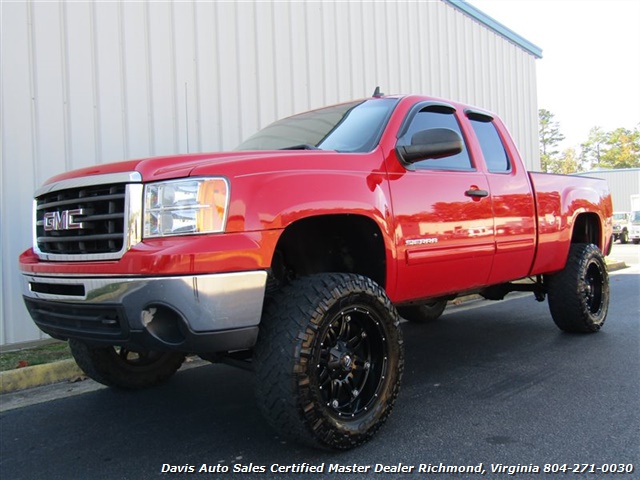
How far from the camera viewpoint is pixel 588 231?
5797mm

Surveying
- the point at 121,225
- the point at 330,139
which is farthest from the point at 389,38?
the point at 121,225

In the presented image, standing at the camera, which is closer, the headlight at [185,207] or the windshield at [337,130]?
the headlight at [185,207]

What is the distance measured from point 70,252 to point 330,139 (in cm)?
168

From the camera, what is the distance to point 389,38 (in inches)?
390

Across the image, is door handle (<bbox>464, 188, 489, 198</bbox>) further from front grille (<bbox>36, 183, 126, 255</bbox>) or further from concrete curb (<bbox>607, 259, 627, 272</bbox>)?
concrete curb (<bbox>607, 259, 627, 272</bbox>)

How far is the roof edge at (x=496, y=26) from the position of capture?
11.7 meters

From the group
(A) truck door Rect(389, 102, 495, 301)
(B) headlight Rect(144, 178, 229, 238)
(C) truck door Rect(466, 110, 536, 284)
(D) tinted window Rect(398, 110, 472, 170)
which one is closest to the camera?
(B) headlight Rect(144, 178, 229, 238)

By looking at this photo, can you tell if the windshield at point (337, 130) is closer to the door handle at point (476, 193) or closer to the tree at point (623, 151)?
the door handle at point (476, 193)

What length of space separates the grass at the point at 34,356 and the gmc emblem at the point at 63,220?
213 cm

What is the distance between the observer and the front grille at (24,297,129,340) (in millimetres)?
2451

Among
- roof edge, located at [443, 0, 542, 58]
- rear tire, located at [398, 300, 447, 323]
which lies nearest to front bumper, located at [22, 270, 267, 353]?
rear tire, located at [398, 300, 447, 323]

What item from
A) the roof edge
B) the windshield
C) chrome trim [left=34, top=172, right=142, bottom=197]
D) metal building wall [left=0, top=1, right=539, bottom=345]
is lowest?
chrome trim [left=34, top=172, right=142, bottom=197]

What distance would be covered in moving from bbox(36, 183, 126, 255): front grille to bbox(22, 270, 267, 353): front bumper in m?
0.20

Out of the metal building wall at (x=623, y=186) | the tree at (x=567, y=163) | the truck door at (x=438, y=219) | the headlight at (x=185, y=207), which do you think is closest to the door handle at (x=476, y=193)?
the truck door at (x=438, y=219)
